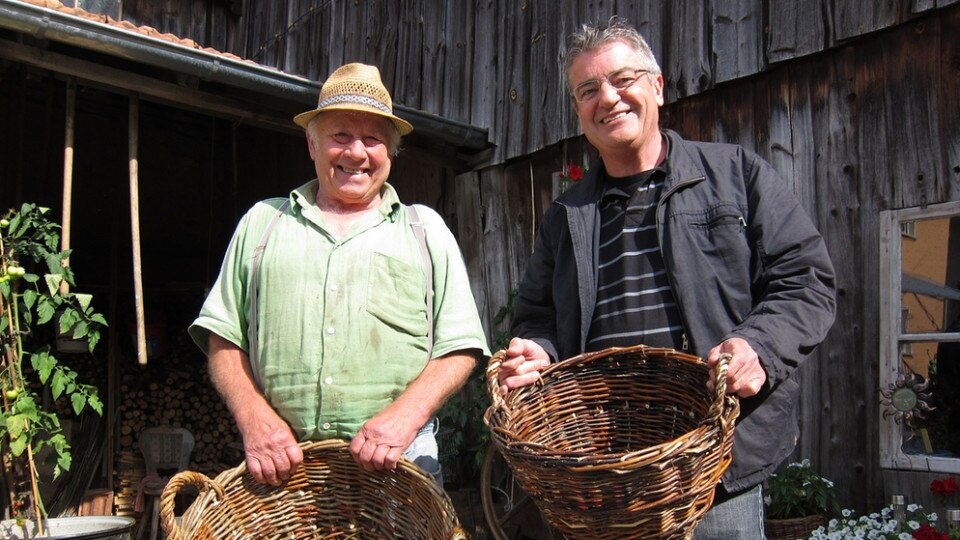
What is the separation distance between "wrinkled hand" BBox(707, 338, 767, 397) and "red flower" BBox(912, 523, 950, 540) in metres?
1.76

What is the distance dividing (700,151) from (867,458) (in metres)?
2.03

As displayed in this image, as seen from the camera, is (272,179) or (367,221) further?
(272,179)

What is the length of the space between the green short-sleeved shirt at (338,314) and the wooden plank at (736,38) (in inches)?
85.5

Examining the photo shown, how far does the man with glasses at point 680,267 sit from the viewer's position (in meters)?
1.80

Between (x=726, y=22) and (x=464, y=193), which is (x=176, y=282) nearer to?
(x=464, y=193)

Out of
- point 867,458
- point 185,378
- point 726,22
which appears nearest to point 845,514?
point 867,458

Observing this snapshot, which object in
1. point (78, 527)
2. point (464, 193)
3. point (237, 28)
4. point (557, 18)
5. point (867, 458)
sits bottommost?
point (78, 527)

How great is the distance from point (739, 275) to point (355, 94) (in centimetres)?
120

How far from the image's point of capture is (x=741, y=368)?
162 centimetres

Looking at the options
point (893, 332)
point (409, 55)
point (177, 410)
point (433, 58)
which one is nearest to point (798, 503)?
point (893, 332)

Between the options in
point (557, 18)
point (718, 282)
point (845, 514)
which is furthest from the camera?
point (557, 18)

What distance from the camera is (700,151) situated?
2.09 meters

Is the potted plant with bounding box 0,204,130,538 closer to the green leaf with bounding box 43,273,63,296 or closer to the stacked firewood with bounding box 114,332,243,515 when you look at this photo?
the green leaf with bounding box 43,273,63,296

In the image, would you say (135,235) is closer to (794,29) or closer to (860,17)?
(794,29)
